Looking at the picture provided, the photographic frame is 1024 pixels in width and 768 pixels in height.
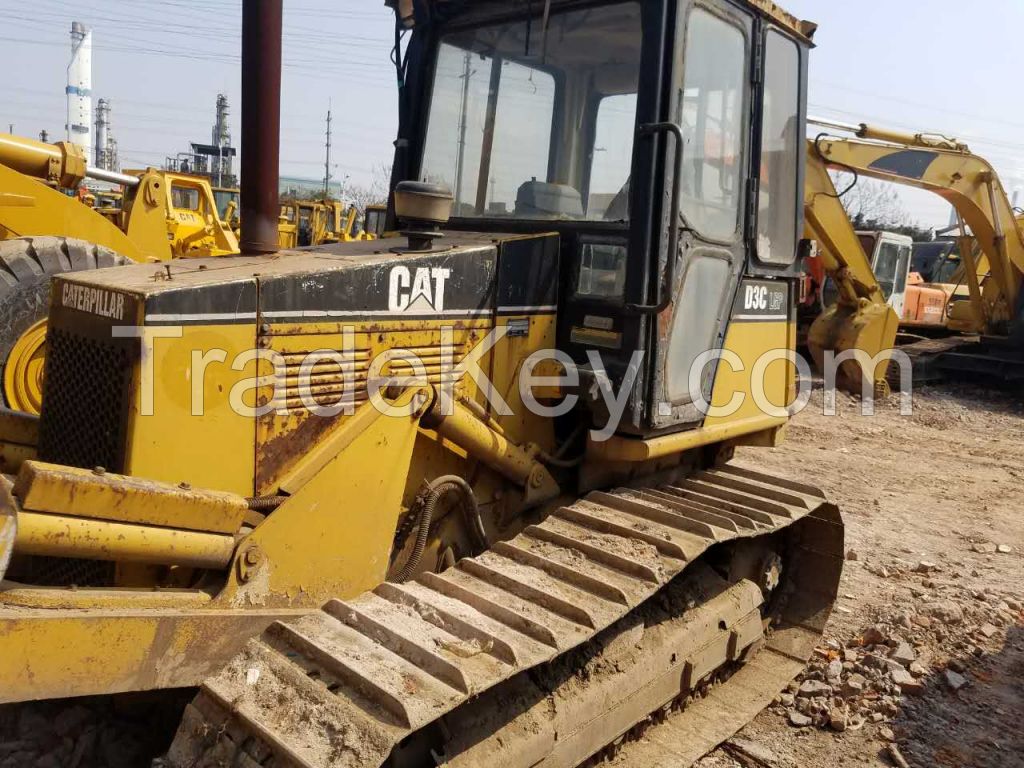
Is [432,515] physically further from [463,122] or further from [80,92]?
[80,92]

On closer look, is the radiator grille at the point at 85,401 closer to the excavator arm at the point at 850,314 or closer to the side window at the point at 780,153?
the side window at the point at 780,153

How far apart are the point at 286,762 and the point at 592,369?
1888 millimetres

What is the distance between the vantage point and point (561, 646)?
9.02ft

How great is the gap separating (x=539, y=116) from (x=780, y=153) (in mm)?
1186

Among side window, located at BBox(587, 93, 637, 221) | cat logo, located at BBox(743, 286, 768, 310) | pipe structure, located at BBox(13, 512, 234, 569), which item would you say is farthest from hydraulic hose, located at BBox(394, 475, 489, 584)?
cat logo, located at BBox(743, 286, 768, 310)

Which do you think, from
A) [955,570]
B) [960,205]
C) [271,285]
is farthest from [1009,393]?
[271,285]

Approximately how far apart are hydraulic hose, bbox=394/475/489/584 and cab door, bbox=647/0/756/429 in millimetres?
785

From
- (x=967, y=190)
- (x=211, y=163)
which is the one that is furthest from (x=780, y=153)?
(x=211, y=163)

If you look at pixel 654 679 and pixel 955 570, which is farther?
pixel 955 570

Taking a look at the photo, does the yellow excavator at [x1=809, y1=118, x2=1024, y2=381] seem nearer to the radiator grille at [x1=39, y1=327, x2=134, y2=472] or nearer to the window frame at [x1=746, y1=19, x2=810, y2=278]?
the window frame at [x1=746, y1=19, x2=810, y2=278]

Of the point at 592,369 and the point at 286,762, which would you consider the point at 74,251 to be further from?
the point at 286,762

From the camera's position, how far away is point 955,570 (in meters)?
5.88

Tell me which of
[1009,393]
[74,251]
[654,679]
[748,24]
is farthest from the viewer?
[1009,393]

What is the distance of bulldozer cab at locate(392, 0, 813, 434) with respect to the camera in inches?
135
